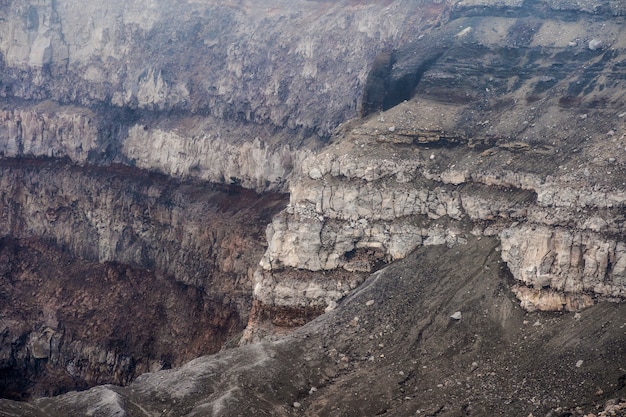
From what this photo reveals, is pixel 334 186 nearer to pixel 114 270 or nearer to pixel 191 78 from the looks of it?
pixel 114 270

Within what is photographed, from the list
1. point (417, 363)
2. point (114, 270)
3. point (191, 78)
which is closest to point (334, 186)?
point (417, 363)

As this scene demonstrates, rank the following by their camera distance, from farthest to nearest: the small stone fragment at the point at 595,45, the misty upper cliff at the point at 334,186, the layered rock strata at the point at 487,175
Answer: the small stone fragment at the point at 595,45 → the layered rock strata at the point at 487,175 → the misty upper cliff at the point at 334,186

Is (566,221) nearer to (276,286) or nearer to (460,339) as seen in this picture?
(460,339)

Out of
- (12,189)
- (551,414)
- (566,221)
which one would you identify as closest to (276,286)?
A: (566,221)

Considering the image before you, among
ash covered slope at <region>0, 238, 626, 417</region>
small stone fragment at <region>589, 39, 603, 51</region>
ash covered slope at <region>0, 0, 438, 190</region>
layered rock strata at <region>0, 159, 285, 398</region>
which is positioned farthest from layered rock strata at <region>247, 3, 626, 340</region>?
layered rock strata at <region>0, 159, 285, 398</region>

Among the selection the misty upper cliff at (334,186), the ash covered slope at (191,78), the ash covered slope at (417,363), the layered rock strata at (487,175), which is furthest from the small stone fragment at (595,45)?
the ash covered slope at (191,78)

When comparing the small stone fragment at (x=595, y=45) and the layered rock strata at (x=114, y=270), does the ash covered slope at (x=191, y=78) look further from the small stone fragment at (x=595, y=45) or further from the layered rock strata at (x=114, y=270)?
the small stone fragment at (x=595, y=45)
